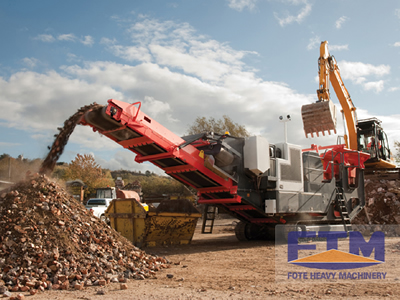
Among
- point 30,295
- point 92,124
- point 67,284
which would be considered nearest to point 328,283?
point 67,284

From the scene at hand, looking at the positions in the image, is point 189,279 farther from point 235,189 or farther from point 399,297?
point 235,189

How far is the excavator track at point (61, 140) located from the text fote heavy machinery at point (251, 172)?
0.40 feet

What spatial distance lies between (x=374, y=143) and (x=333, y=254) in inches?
277

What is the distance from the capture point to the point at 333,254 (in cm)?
757

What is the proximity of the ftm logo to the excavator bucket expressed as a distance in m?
3.47

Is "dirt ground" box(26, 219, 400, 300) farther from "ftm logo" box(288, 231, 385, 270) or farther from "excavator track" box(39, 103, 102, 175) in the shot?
"excavator track" box(39, 103, 102, 175)

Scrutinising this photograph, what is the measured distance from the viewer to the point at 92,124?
7.30m

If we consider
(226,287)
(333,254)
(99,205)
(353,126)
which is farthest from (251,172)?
(99,205)

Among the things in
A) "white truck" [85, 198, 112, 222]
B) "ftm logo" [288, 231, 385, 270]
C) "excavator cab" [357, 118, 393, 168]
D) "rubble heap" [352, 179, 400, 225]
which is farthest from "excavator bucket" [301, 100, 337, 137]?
"white truck" [85, 198, 112, 222]

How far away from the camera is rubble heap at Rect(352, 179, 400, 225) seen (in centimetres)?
1376

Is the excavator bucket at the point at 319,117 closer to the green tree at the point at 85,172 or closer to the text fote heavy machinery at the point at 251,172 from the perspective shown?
the text fote heavy machinery at the point at 251,172

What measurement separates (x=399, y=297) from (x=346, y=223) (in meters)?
6.56

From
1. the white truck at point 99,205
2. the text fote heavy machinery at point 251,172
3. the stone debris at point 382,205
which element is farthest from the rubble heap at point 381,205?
the white truck at point 99,205

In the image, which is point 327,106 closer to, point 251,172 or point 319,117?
point 319,117
